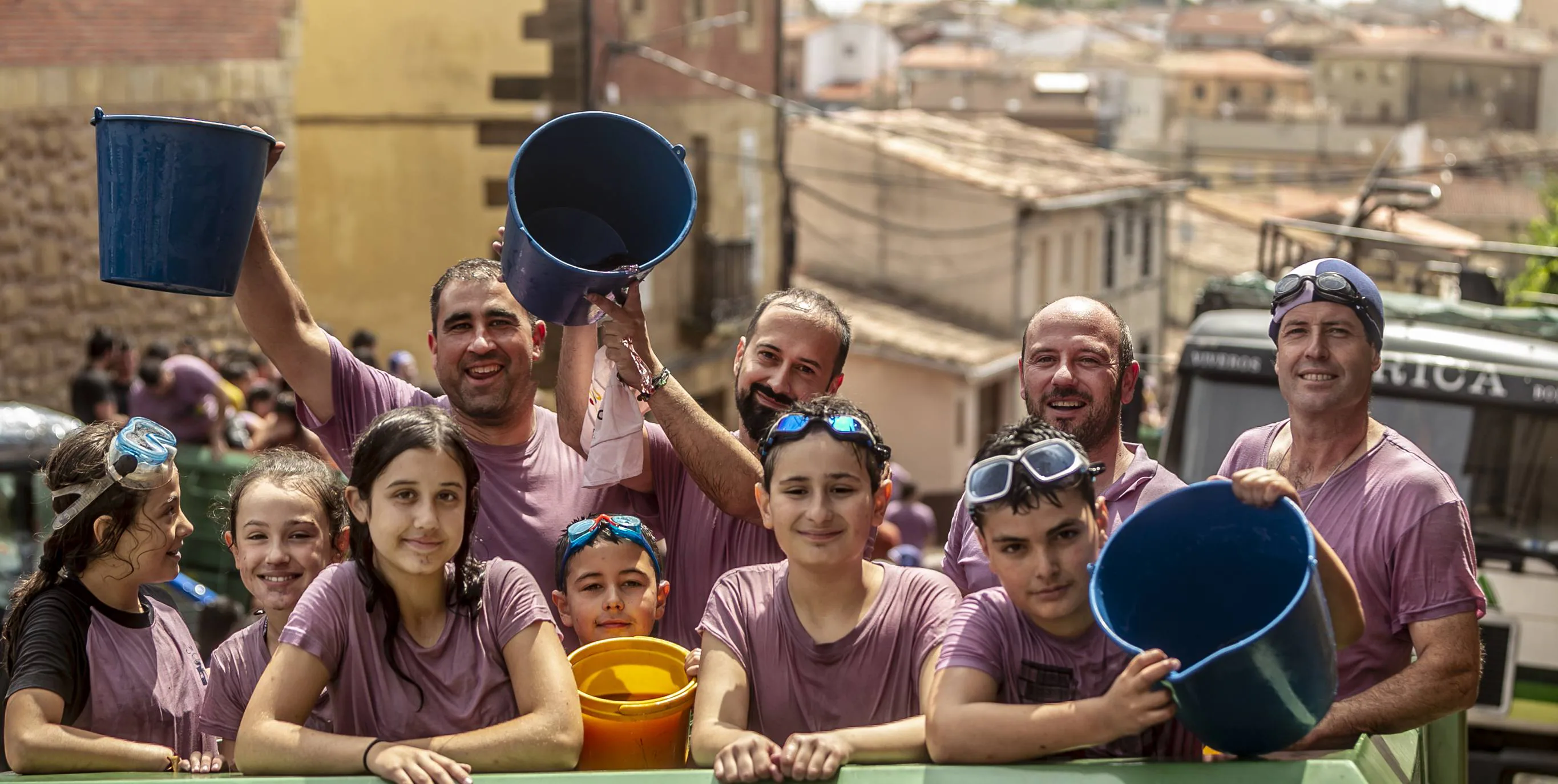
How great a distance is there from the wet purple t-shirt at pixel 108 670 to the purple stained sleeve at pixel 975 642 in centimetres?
161

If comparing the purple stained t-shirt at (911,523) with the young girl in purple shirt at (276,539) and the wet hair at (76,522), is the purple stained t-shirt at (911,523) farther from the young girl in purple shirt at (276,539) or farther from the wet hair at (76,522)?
the wet hair at (76,522)

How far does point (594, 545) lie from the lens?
12.6 ft

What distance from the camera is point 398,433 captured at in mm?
3213

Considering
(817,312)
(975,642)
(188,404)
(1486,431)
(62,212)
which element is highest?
(817,312)

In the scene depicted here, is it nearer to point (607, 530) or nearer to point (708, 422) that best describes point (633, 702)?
point (607, 530)

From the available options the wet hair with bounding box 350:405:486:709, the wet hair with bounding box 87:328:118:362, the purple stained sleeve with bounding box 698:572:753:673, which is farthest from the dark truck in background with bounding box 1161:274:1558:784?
the wet hair with bounding box 87:328:118:362

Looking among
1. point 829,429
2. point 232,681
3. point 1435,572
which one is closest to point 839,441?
point 829,429

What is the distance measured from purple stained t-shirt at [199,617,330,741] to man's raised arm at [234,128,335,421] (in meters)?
0.74

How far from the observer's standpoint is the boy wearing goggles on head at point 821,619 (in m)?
3.20

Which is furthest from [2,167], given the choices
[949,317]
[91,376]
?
[949,317]

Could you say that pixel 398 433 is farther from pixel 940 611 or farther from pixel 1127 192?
pixel 1127 192

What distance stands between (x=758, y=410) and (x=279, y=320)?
3.90ft

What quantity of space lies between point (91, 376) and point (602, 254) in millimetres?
7050

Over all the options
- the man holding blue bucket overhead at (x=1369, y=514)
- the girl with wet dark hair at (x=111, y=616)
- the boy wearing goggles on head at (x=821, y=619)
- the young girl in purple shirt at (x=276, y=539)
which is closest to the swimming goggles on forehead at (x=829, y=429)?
the boy wearing goggles on head at (x=821, y=619)
